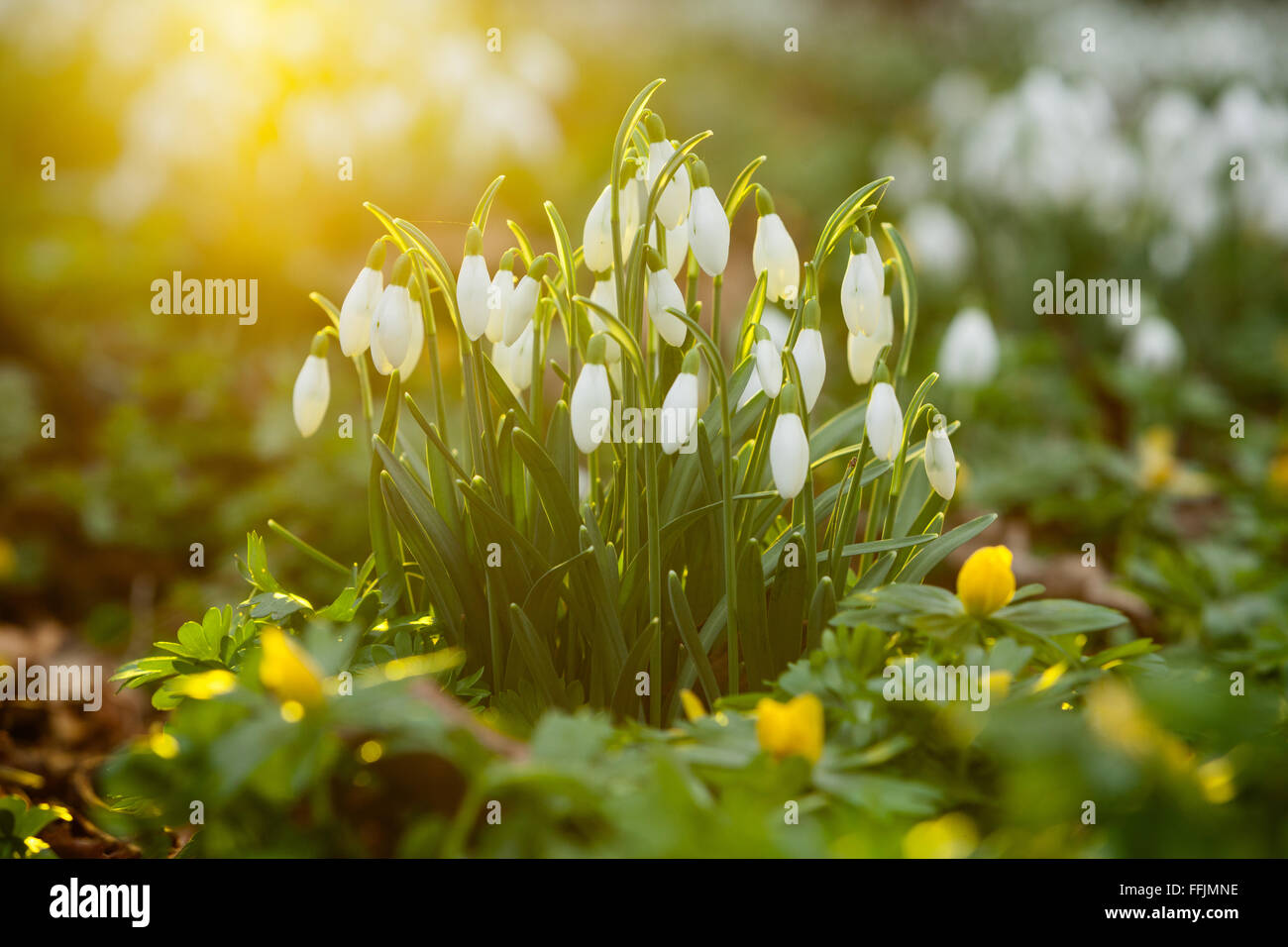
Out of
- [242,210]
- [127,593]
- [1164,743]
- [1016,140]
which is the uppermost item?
[1016,140]

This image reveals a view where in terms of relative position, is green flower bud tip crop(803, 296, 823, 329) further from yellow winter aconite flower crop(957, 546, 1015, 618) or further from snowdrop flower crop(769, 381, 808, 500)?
yellow winter aconite flower crop(957, 546, 1015, 618)

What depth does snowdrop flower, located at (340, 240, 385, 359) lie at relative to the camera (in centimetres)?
133

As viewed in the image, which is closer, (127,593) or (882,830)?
(882,830)

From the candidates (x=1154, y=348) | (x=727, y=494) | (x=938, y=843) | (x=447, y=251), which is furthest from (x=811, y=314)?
(x=447, y=251)

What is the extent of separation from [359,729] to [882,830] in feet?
1.61

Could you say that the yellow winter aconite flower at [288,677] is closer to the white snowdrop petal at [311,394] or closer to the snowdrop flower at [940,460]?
the white snowdrop petal at [311,394]

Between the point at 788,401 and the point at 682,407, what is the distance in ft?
0.41

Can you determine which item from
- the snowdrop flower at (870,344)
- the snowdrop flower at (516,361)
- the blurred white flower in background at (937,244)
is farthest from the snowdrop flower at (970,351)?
the snowdrop flower at (516,361)

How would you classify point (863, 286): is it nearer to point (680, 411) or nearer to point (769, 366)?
point (769, 366)

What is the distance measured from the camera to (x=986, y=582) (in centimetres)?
115

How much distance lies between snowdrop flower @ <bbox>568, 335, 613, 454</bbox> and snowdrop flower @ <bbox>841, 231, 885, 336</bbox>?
32 centimetres

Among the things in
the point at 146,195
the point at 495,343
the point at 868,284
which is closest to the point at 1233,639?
the point at 868,284
